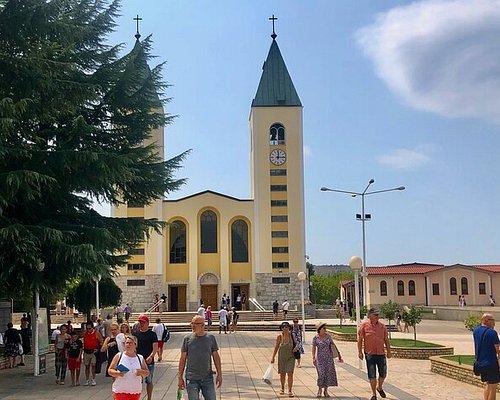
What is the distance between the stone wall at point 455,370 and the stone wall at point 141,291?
119 feet

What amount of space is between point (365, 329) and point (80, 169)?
389 inches

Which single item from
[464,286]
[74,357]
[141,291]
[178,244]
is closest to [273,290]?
[178,244]

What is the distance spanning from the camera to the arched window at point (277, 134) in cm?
5381

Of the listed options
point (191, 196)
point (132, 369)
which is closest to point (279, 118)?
point (191, 196)

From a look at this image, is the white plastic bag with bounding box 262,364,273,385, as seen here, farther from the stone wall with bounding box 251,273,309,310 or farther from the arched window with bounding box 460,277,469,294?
the arched window with bounding box 460,277,469,294

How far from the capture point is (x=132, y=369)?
858 cm

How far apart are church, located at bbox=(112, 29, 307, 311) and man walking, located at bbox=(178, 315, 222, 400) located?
140ft

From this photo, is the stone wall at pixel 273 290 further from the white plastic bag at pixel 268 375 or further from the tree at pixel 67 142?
the white plastic bag at pixel 268 375

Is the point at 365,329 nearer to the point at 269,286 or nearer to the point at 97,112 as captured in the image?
the point at 97,112

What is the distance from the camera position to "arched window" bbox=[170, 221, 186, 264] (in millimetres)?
54125

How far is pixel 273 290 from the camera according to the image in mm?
52219

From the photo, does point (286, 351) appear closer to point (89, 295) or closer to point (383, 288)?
point (89, 295)

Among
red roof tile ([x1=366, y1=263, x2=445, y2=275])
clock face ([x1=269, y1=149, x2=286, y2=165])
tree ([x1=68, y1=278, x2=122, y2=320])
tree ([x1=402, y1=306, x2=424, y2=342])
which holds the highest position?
clock face ([x1=269, y1=149, x2=286, y2=165])

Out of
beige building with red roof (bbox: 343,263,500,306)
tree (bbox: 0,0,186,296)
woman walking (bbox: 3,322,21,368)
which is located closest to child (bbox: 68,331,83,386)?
tree (bbox: 0,0,186,296)
